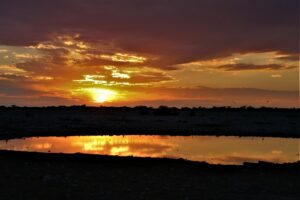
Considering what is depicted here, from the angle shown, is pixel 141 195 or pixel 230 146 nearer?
pixel 141 195

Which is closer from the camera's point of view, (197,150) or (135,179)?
(135,179)

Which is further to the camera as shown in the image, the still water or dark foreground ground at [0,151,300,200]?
the still water

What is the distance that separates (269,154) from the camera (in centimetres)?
3325

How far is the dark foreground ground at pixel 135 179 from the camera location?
1527 cm

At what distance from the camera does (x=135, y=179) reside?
1839 centimetres

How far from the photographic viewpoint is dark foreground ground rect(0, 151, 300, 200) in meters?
15.3

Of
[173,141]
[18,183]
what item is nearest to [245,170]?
[18,183]

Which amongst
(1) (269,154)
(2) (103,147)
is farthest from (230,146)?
(2) (103,147)

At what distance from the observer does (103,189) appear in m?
16.0

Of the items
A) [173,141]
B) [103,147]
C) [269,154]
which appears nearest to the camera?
[269,154]

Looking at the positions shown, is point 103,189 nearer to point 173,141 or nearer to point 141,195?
point 141,195

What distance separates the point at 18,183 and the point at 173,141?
26.7 metres

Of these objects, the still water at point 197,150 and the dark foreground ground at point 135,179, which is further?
the still water at point 197,150

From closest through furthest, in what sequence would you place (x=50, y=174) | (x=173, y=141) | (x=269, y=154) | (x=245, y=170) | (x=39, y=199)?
1. (x=39, y=199)
2. (x=50, y=174)
3. (x=245, y=170)
4. (x=269, y=154)
5. (x=173, y=141)
